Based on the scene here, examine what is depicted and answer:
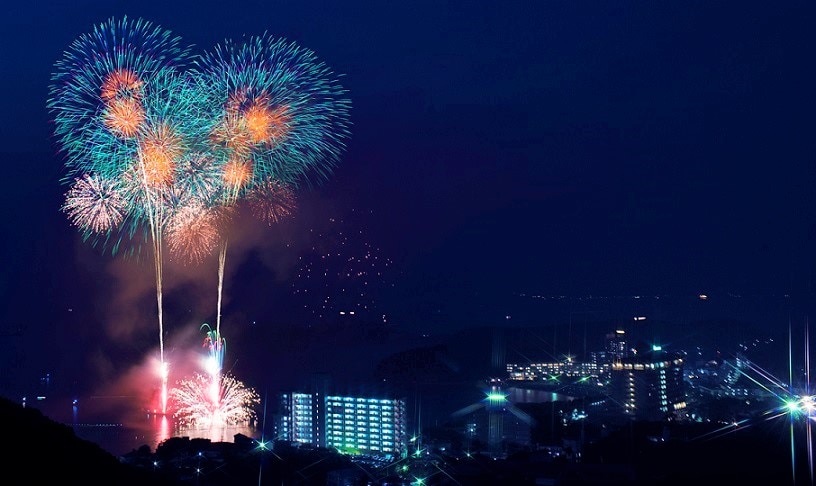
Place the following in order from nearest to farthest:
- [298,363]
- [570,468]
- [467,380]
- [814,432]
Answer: [570,468] → [814,432] → [467,380] → [298,363]

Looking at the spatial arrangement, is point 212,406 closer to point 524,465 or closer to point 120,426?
point 120,426

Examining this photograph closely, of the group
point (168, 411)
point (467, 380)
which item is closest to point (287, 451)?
point (168, 411)

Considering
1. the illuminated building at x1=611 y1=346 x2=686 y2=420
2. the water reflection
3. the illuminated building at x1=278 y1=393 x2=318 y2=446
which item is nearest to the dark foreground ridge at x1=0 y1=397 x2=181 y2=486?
the water reflection

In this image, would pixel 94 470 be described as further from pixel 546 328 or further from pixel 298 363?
pixel 546 328

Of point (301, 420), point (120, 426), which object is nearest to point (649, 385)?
point (301, 420)

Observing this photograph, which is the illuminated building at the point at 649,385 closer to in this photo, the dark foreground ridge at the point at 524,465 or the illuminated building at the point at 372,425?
the illuminated building at the point at 372,425

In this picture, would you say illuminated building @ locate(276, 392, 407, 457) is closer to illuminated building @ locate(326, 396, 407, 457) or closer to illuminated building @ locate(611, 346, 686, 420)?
illuminated building @ locate(326, 396, 407, 457)
